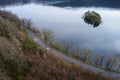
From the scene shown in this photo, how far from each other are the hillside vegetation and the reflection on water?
894 inches

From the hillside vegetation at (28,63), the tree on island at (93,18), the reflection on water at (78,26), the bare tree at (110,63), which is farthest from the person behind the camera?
the tree on island at (93,18)

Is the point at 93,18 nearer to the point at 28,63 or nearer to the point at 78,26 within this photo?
the point at 78,26

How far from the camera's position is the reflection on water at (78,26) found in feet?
293

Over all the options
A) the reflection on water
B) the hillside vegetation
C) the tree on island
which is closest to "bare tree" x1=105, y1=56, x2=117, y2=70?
the hillside vegetation

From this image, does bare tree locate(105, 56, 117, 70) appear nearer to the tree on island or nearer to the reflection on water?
the reflection on water

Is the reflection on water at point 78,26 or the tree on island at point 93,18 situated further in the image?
the tree on island at point 93,18

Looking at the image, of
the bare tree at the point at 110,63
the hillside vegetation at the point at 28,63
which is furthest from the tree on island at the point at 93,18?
the hillside vegetation at the point at 28,63

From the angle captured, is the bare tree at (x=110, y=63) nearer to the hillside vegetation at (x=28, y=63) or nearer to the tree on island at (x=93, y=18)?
the hillside vegetation at (x=28, y=63)

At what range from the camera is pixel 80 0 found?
14425 centimetres

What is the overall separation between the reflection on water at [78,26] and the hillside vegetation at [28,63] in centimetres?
2270

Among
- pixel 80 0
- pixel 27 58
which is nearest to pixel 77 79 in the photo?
pixel 27 58

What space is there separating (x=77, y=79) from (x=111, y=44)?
35.5m

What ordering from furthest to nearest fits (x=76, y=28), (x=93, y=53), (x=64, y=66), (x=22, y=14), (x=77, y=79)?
(x=22, y=14), (x=76, y=28), (x=93, y=53), (x=64, y=66), (x=77, y=79)

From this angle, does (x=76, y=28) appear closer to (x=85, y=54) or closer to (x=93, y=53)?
(x=93, y=53)
